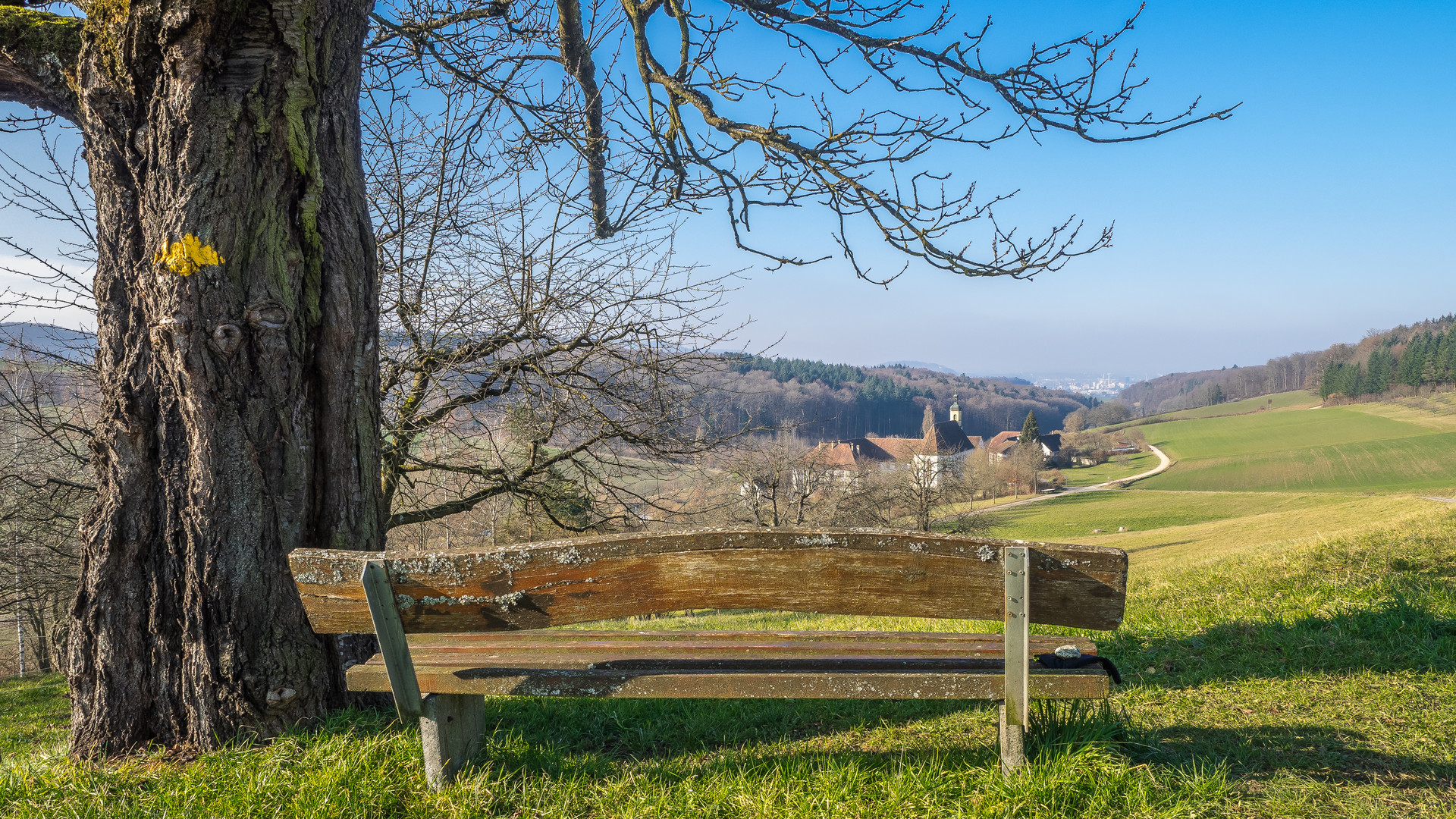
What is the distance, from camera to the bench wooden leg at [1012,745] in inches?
93.0

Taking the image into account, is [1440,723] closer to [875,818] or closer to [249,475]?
[875,818]

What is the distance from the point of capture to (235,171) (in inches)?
117

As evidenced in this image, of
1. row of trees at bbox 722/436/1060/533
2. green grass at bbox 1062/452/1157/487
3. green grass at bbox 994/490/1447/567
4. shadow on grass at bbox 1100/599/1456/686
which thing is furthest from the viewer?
green grass at bbox 1062/452/1157/487

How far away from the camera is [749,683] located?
7.64 feet

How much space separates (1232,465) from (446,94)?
7419cm

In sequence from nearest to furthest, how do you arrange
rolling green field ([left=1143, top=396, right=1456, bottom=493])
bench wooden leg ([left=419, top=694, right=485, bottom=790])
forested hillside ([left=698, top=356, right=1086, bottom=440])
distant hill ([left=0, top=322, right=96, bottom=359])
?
bench wooden leg ([left=419, top=694, right=485, bottom=790])
distant hill ([left=0, top=322, right=96, bottom=359])
rolling green field ([left=1143, top=396, right=1456, bottom=493])
forested hillside ([left=698, top=356, right=1086, bottom=440])

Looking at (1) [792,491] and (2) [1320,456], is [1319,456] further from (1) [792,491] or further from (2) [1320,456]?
(1) [792,491]

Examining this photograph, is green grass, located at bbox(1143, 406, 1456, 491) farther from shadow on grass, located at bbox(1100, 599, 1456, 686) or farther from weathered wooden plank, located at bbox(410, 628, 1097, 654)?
weathered wooden plank, located at bbox(410, 628, 1097, 654)

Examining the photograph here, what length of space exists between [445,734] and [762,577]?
132cm

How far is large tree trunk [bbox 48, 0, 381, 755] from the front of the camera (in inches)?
115

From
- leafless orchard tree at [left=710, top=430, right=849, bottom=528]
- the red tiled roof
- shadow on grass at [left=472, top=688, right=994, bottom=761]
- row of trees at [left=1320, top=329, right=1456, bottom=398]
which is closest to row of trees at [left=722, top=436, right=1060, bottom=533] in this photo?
leafless orchard tree at [left=710, top=430, right=849, bottom=528]

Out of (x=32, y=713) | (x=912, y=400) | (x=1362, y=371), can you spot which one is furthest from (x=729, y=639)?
(x=1362, y=371)

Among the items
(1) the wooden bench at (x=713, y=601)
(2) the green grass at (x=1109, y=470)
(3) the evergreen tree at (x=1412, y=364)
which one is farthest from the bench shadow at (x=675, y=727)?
(3) the evergreen tree at (x=1412, y=364)

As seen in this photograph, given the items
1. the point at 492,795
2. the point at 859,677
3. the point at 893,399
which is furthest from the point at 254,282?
the point at 893,399
